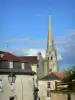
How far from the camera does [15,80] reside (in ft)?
168

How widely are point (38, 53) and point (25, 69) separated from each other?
35.8 m

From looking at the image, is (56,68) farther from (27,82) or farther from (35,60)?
(27,82)

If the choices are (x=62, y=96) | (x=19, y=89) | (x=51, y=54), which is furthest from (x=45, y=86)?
(x=62, y=96)

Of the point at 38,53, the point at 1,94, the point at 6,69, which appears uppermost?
the point at 38,53

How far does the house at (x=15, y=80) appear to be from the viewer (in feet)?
166

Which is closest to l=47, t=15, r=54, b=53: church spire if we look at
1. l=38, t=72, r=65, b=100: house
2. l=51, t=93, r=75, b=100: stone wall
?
l=38, t=72, r=65, b=100: house

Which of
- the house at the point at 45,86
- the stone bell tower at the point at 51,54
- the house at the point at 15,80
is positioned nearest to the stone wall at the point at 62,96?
the house at the point at 15,80

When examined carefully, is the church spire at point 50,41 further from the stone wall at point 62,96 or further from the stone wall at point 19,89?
the stone wall at point 62,96

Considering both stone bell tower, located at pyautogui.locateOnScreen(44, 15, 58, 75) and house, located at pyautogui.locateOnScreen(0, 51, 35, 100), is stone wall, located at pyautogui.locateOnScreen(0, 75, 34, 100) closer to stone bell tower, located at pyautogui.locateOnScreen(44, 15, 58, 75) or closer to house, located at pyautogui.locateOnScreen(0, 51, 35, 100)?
house, located at pyautogui.locateOnScreen(0, 51, 35, 100)

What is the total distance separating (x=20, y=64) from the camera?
173ft

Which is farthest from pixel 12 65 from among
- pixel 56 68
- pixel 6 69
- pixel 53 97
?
pixel 56 68

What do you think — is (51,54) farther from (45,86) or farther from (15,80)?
(15,80)

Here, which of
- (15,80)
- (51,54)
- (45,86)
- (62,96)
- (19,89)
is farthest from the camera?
(51,54)

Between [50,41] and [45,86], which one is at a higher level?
[50,41]
